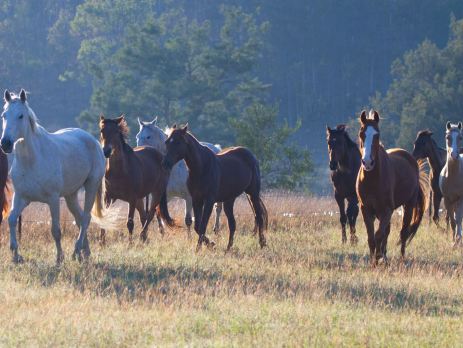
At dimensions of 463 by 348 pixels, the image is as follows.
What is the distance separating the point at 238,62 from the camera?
47.9 m

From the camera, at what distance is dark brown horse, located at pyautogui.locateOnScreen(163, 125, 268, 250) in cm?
1442

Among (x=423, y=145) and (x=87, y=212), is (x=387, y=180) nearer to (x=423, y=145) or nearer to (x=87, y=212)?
(x=87, y=212)

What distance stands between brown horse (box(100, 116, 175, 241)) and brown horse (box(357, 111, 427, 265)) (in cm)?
405

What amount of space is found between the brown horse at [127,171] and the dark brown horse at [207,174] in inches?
41.9

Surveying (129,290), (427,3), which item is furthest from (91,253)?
(427,3)

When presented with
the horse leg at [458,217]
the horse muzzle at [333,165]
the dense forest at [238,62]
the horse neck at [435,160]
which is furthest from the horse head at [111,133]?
the dense forest at [238,62]

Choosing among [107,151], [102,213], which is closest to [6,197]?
[102,213]

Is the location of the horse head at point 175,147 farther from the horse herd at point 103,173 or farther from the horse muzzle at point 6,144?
the horse muzzle at point 6,144

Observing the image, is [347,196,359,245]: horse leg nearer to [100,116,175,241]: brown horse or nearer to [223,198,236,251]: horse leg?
[223,198,236,251]: horse leg

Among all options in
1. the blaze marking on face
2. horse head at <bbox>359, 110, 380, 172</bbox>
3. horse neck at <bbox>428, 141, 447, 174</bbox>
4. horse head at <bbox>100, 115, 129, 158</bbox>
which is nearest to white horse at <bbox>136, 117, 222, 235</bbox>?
horse head at <bbox>100, 115, 129, 158</bbox>

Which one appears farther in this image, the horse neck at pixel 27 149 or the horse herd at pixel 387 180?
the horse herd at pixel 387 180

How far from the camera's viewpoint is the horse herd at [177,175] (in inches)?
487

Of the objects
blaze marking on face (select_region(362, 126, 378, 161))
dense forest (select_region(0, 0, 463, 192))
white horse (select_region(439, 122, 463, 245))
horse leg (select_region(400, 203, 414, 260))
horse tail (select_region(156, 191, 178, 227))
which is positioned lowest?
horse tail (select_region(156, 191, 178, 227))

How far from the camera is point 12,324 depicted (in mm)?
8680
